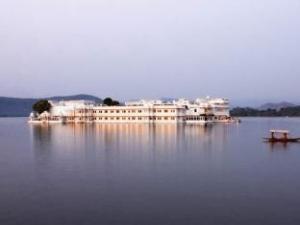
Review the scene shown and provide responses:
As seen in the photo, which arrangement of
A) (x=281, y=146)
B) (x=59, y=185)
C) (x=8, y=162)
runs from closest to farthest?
(x=59, y=185), (x=8, y=162), (x=281, y=146)

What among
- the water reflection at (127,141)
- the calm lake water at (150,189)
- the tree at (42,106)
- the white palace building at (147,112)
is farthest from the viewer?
the tree at (42,106)

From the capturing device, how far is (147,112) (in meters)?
65.5

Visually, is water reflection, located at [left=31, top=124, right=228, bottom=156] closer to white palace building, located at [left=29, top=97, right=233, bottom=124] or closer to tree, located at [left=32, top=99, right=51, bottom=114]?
white palace building, located at [left=29, top=97, right=233, bottom=124]

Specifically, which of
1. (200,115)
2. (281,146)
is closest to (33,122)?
(200,115)

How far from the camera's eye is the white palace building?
6488 cm

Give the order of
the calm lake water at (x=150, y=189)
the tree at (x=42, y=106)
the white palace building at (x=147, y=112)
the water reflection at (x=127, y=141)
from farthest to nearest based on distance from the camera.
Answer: the tree at (x=42, y=106) → the white palace building at (x=147, y=112) → the water reflection at (x=127, y=141) → the calm lake water at (x=150, y=189)

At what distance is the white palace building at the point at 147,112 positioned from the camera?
2554 inches

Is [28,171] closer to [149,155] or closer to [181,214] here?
[149,155]

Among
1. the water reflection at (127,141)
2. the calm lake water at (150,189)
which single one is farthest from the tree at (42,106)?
the calm lake water at (150,189)

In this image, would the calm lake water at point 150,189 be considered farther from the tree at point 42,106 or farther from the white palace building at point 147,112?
the tree at point 42,106

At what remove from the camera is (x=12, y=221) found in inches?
380

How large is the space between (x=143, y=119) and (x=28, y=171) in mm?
49569

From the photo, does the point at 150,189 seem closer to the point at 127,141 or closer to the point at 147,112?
the point at 127,141

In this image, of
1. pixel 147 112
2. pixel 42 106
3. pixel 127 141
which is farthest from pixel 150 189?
pixel 42 106
